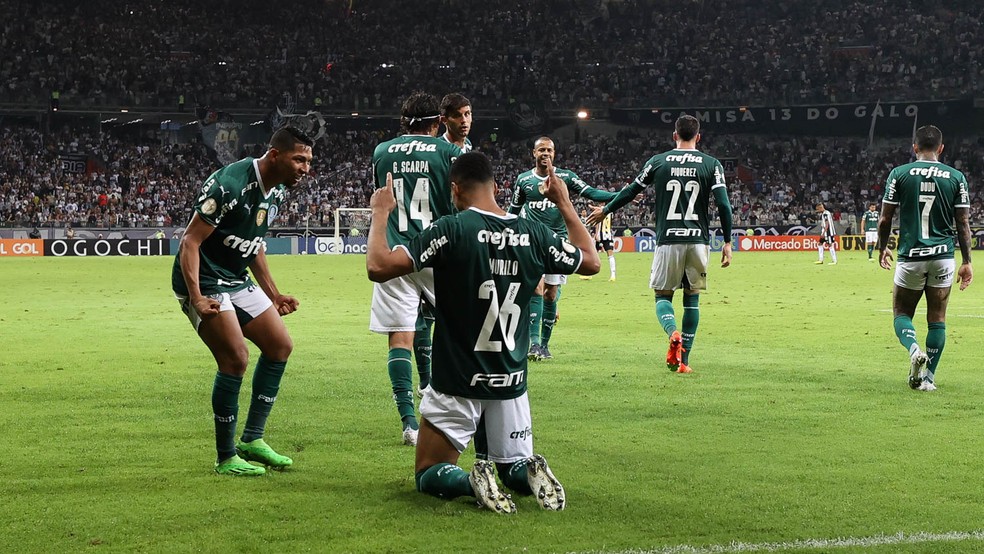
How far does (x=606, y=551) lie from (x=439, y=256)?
1641 mm

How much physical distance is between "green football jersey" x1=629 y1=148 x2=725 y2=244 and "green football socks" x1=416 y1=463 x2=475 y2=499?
604 centimetres

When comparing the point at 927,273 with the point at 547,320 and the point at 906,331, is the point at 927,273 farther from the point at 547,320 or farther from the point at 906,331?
the point at 547,320

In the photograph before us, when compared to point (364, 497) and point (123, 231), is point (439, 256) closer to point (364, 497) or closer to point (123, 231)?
point (364, 497)

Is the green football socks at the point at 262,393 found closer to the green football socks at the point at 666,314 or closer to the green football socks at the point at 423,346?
the green football socks at the point at 423,346

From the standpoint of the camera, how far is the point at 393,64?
62.7 m

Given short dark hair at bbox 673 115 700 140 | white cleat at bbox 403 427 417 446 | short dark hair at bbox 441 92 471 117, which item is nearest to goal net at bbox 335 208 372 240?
short dark hair at bbox 673 115 700 140

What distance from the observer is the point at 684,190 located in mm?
11125

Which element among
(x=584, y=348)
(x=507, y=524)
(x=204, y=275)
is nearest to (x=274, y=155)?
(x=204, y=275)

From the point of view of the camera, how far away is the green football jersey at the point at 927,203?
32.4 feet

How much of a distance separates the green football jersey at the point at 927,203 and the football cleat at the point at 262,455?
20.3ft

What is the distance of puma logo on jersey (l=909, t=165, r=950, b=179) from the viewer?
9.89 metres

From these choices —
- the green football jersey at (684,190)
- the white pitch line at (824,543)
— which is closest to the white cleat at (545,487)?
the white pitch line at (824,543)

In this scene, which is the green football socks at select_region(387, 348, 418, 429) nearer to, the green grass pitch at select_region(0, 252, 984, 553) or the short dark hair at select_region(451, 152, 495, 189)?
the green grass pitch at select_region(0, 252, 984, 553)

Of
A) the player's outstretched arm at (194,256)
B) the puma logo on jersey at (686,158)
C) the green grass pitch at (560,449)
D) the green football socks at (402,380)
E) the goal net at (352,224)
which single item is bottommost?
the goal net at (352,224)
